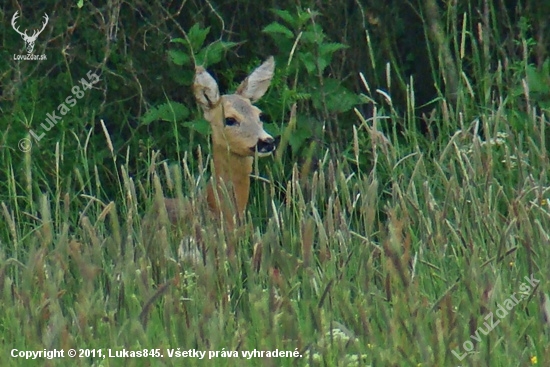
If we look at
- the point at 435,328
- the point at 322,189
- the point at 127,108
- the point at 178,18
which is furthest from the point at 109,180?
the point at 435,328

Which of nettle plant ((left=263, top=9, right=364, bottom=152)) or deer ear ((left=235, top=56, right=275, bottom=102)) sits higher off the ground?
nettle plant ((left=263, top=9, right=364, bottom=152))

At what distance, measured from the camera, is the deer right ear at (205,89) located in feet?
17.9

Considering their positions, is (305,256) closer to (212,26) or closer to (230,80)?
(230,80)

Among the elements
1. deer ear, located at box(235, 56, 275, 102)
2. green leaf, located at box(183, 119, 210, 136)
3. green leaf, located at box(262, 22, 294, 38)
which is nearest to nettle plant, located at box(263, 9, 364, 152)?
green leaf, located at box(262, 22, 294, 38)

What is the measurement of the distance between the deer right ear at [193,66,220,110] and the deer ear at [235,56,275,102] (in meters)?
0.18

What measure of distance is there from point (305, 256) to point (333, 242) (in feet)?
2.35

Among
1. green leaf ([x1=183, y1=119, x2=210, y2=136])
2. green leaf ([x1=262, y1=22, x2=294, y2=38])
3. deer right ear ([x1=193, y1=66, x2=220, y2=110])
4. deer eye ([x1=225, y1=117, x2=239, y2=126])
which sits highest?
green leaf ([x1=262, y1=22, x2=294, y2=38])

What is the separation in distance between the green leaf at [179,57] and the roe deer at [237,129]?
0.52 meters

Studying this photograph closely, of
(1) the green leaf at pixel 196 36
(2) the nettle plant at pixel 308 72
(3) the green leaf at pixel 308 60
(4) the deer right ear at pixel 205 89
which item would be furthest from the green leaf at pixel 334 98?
(4) the deer right ear at pixel 205 89

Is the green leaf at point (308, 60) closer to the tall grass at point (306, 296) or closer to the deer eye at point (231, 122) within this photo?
the deer eye at point (231, 122)

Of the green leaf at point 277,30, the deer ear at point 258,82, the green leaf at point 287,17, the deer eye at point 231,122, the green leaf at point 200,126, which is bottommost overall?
the deer eye at point 231,122

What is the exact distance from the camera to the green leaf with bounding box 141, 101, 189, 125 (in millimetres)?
6078

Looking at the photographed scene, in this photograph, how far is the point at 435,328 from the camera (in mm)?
2818

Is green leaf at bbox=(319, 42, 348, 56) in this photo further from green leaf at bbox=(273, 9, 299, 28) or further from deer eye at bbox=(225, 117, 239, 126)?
deer eye at bbox=(225, 117, 239, 126)
